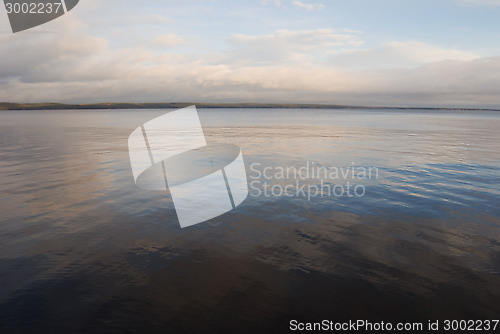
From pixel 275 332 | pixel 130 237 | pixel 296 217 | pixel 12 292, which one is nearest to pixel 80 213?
pixel 130 237

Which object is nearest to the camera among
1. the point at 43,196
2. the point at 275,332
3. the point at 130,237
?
the point at 275,332

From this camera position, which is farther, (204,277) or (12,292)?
(204,277)

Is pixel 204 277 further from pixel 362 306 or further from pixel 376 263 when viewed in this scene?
pixel 376 263

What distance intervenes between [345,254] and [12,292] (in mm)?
8583

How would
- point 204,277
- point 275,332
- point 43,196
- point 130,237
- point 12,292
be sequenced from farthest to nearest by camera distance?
point 43,196, point 130,237, point 204,277, point 12,292, point 275,332

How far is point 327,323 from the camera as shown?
6195 mm

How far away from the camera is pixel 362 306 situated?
661 cm

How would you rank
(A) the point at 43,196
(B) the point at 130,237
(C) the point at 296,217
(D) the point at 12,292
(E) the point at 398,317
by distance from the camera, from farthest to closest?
1. (A) the point at 43,196
2. (C) the point at 296,217
3. (B) the point at 130,237
4. (D) the point at 12,292
5. (E) the point at 398,317

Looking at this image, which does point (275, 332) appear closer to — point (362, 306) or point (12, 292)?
point (362, 306)

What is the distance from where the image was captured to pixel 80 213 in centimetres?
1222

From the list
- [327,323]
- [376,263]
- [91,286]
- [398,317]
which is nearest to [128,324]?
[91,286]

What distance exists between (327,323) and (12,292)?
7162 mm

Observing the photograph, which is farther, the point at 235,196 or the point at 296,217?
the point at 235,196

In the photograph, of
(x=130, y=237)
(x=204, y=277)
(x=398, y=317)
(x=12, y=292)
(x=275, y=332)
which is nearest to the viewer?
(x=275, y=332)
